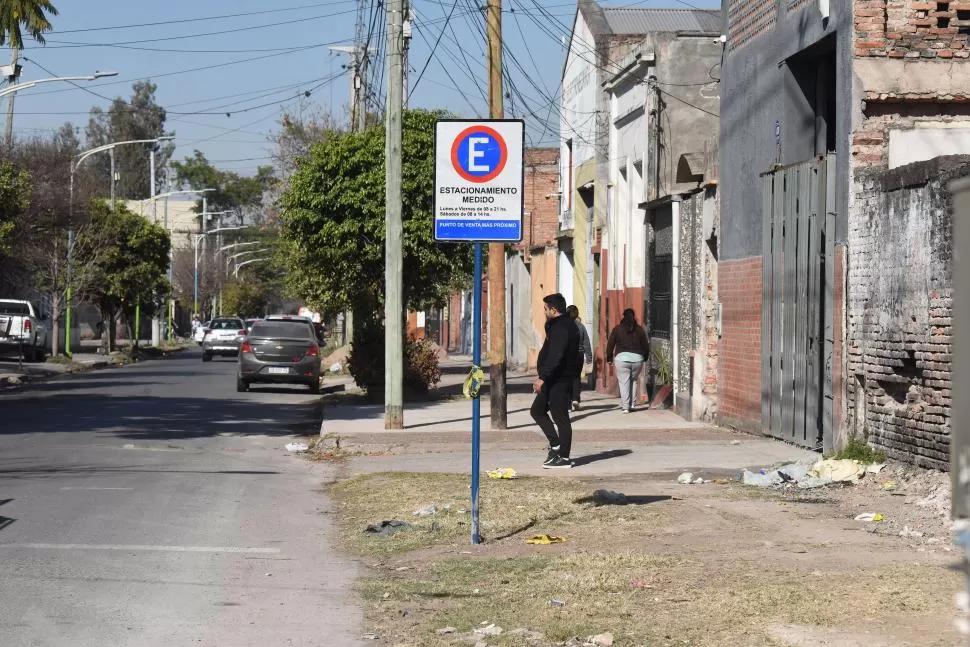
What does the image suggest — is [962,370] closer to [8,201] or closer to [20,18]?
[20,18]

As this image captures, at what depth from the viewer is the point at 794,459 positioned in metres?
15.1

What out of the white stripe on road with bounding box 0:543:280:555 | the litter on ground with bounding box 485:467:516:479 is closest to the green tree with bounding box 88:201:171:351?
the litter on ground with bounding box 485:467:516:479

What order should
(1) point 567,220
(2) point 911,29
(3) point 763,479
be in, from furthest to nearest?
(1) point 567,220 → (2) point 911,29 → (3) point 763,479

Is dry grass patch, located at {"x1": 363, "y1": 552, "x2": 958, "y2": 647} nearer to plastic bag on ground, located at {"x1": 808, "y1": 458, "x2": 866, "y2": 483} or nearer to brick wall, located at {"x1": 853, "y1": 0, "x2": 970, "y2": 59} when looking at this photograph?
plastic bag on ground, located at {"x1": 808, "y1": 458, "x2": 866, "y2": 483}

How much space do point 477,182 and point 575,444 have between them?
854 cm

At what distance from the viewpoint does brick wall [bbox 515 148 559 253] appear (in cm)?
4594

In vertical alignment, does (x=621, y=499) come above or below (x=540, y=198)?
below

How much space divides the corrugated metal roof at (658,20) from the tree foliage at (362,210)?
7814 mm

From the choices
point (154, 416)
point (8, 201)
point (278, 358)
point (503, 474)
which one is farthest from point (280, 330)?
point (503, 474)

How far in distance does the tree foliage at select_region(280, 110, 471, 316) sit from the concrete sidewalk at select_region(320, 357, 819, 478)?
4.07 m

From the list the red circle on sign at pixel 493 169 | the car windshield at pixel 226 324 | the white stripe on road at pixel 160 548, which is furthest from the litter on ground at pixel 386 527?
the car windshield at pixel 226 324

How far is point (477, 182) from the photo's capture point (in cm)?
998

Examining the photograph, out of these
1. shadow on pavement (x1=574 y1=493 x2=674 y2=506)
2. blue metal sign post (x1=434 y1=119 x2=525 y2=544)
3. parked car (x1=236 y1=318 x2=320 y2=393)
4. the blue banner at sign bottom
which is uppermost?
blue metal sign post (x1=434 y1=119 x2=525 y2=544)

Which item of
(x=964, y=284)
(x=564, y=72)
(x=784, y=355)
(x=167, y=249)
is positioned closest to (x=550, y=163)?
(x=564, y=72)
